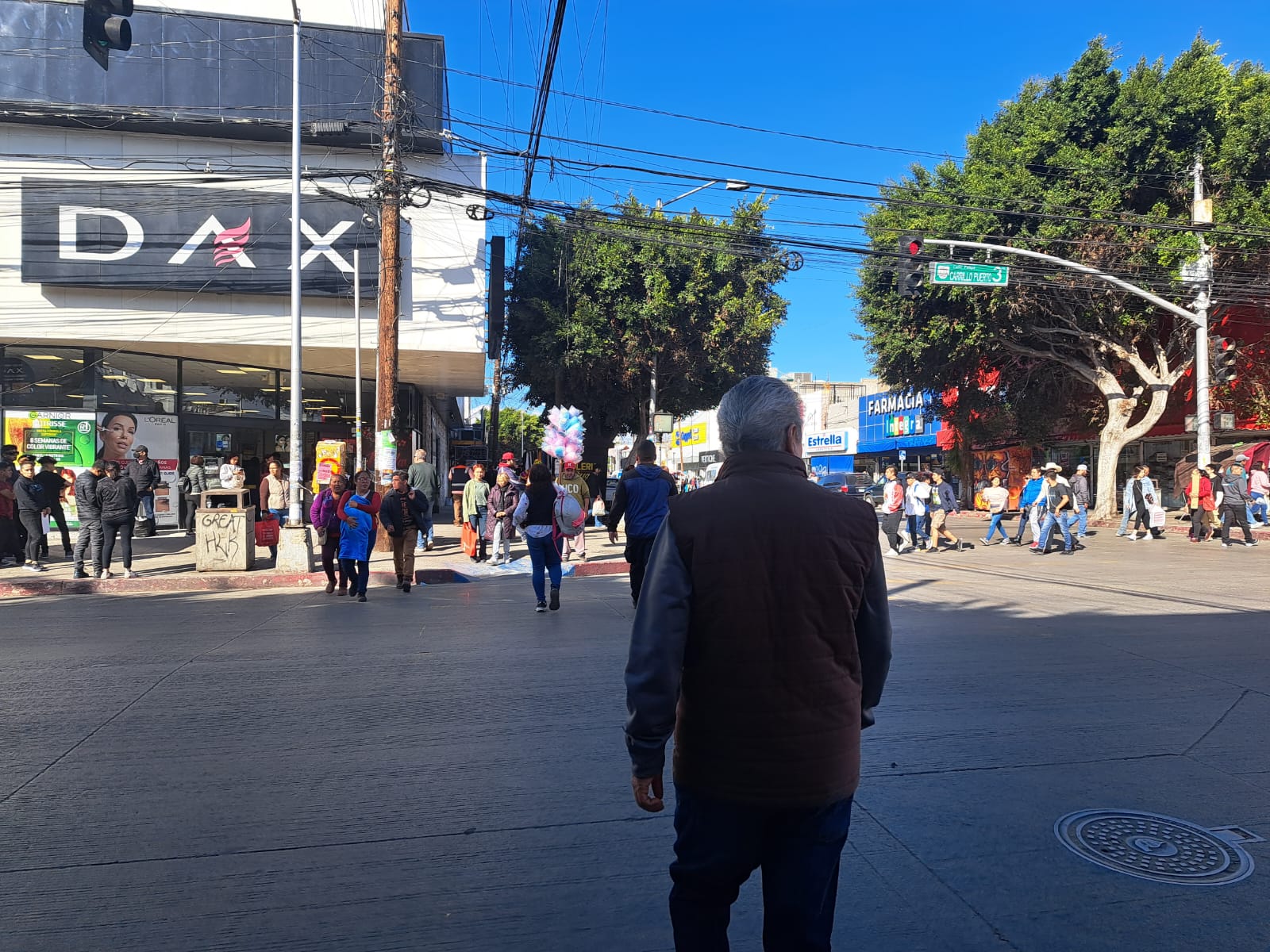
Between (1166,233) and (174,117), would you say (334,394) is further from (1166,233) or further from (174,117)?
(1166,233)

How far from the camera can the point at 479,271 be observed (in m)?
19.7

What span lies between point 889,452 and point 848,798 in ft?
161

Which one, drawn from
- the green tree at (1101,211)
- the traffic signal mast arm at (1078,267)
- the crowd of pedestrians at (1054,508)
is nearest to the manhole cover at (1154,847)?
the crowd of pedestrians at (1054,508)

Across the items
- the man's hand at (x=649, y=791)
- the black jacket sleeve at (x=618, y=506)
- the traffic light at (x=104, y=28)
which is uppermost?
the traffic light at (x=104, y=28)

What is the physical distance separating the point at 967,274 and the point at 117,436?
18104 millimetres

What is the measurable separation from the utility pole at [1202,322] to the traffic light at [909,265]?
296 inches

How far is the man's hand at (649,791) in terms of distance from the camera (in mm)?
2303

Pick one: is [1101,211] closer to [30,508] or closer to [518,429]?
[30,508]

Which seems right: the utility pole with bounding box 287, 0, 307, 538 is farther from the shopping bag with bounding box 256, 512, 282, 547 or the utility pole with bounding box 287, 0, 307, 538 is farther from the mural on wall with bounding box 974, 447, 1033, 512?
the mural on wall with bounding box 974, 447, 1033, 512

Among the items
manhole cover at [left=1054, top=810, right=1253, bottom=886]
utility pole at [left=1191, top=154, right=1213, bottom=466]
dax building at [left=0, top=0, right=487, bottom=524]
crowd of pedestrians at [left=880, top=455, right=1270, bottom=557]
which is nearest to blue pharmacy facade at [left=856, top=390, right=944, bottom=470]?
utility pole at [left=1191, top=154, right=1213, bottom=466]

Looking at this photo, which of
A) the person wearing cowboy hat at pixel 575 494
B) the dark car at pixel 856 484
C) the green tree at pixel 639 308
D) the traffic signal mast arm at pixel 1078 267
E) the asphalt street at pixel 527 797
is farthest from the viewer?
the dark car at pixel 856 484

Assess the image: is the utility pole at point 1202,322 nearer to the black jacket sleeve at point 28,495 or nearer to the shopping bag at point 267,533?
the shopping bag at point 267,533

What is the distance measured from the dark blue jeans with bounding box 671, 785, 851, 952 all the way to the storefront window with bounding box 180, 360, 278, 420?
2128 cm

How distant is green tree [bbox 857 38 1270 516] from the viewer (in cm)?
2241
